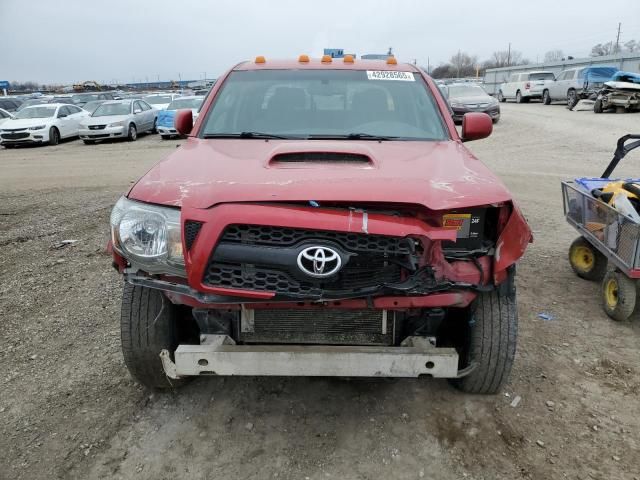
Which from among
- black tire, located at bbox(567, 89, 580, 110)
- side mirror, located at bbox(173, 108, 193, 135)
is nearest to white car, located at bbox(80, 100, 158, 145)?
side mirror, located at bbox(173, 108, 193, 135)

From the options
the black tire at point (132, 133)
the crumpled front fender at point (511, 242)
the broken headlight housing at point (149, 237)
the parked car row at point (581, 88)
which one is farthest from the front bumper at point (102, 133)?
the parked car row at point (581, 88)

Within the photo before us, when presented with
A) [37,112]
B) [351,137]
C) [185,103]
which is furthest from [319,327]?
[37,112]

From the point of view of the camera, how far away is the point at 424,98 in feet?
12.9

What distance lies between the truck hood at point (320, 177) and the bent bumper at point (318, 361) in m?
0.74

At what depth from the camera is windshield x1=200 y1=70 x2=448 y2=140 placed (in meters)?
3.63

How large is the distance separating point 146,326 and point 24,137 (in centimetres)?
1718

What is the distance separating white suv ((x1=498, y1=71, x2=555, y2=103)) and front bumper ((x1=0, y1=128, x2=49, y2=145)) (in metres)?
23.6

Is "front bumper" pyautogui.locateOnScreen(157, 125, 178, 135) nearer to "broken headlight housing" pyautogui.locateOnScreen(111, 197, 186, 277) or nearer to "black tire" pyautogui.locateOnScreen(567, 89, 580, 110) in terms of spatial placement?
"broken headlight housing" pyautogui.locateOnScreen(111, 197, 186, 277)

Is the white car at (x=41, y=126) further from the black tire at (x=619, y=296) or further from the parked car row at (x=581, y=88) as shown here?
the parked car row at (x=581, y=88)

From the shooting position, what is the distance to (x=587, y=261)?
4.99 m

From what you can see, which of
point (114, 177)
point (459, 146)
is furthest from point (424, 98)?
point (114, 177)

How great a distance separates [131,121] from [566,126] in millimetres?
14492

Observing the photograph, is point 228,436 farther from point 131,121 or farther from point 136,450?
point 131,121

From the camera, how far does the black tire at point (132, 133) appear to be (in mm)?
17781
